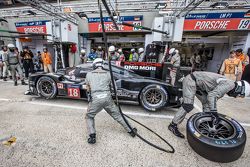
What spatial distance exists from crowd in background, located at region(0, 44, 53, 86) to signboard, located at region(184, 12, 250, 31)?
27.1 feet

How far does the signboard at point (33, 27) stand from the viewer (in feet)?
28.6

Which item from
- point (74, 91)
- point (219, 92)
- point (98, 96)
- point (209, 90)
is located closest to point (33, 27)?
point (74, 91)

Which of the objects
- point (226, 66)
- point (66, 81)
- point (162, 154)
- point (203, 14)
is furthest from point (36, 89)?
point (203, 14)

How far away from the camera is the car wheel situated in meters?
3.64

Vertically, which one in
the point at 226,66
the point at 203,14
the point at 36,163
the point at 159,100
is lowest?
the point at 36,163

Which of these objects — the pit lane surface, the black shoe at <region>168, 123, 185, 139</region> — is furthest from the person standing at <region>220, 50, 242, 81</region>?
the black shoe at <region>168, 123, 185, 139</region>

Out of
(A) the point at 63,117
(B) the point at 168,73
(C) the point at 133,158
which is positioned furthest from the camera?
(B) the point at 168,73

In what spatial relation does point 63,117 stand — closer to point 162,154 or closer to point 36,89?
point 36,89

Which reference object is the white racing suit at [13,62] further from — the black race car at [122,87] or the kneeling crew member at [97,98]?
the kneeling crew member at [97,98]

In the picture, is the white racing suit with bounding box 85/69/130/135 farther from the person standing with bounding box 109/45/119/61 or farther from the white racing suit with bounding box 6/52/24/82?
the white racing suit with bounding box 6/52/24/82

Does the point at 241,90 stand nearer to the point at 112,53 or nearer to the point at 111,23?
the point at 112,53

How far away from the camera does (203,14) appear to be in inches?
282

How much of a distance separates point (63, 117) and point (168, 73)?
3343mm

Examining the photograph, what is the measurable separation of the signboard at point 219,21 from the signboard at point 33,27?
917cm
